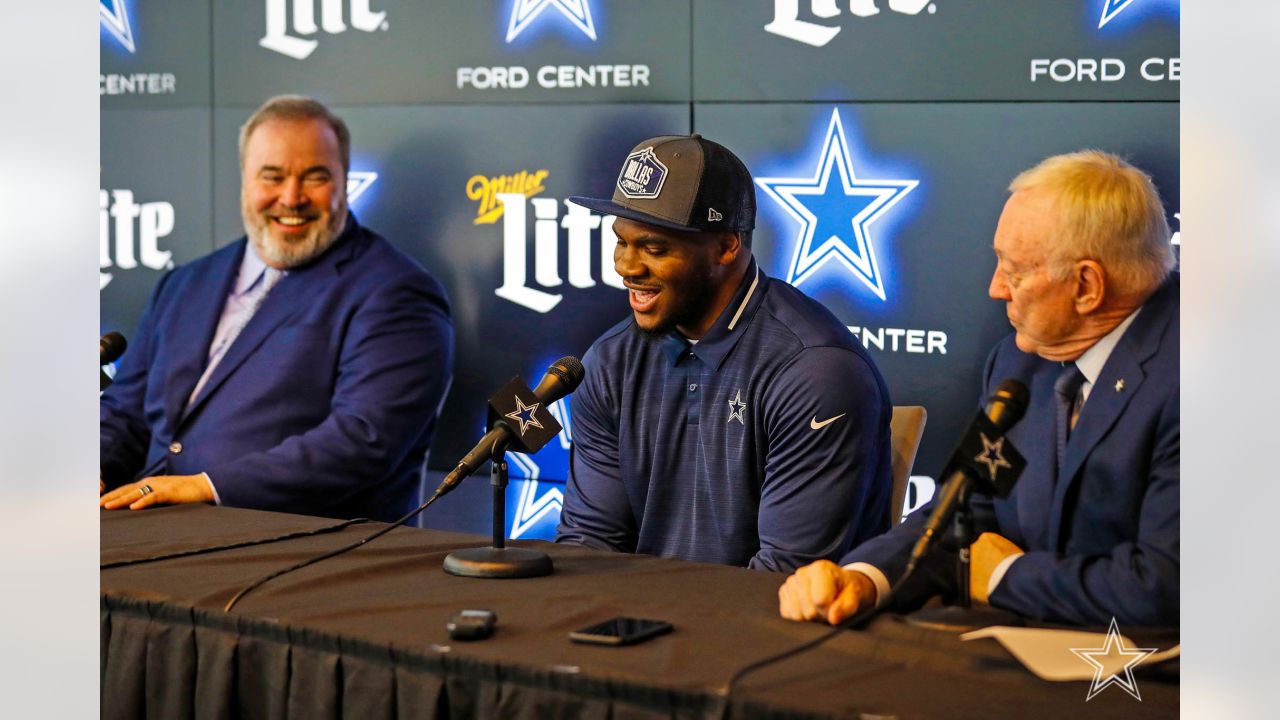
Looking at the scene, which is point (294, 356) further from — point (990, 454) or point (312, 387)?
point (990, 454)

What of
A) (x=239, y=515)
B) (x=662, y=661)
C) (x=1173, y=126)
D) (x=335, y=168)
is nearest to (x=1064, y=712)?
(x=662, y=661)

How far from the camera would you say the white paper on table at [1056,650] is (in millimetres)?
1381

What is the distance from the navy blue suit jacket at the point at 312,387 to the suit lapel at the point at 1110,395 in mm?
1904

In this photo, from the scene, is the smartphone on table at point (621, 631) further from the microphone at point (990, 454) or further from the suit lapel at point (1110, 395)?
the suit lapel at point (1110, 395)

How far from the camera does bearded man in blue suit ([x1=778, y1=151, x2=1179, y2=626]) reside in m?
1.64

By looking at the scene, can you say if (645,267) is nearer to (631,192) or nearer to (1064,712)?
(631,192)

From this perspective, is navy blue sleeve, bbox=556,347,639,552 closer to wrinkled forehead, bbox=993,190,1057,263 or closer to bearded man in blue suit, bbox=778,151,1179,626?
bearded man in blue suit, bbox=778,151,1179,626

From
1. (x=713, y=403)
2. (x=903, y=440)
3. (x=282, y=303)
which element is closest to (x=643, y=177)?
(x=713, y=403)

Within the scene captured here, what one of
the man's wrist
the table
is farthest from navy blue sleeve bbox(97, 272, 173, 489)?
the man's wrist

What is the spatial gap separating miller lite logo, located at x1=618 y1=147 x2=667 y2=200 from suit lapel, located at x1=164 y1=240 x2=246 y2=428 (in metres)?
1.55

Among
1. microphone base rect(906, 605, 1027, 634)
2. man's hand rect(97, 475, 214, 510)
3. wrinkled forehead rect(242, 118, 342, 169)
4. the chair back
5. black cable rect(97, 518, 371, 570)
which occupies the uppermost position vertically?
wrinkled forehead rect(242, 118, 342, 169)

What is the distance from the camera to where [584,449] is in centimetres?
254

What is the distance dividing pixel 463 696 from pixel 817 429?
3.17ft
